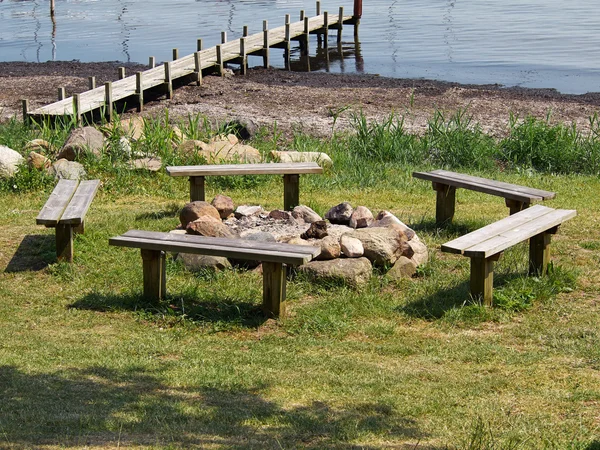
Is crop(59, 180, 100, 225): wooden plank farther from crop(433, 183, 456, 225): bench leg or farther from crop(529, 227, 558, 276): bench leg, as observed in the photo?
crop(529, 227, 558, 276): bench leg

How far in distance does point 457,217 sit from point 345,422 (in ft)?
16.2

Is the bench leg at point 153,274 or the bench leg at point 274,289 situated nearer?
the bench leg at point 274,289

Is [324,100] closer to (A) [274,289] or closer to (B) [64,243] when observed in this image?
(B) [64,243]

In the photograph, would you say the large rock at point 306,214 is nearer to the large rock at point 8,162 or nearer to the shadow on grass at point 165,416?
the shadow on grass at point 165,416

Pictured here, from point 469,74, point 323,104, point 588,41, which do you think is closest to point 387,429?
point 323,104

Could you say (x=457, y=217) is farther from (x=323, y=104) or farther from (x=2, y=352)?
(x=323, y=104)

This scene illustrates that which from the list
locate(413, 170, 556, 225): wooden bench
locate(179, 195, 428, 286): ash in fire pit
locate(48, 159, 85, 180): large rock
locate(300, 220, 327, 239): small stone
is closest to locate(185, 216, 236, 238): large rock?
locate(179, 195, 428, 286): ash in fire pit

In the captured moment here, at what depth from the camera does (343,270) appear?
7027 mm

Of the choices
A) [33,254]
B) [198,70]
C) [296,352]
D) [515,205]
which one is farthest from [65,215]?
[198,70]

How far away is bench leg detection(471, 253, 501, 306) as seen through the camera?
650cm

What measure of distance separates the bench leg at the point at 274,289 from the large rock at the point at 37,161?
5307 millimetres

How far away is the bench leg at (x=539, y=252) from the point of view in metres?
7.16

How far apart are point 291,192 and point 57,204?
242 centimetres

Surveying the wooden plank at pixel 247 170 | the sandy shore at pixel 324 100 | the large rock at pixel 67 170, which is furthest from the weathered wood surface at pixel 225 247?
the sandy shore at pixel 324 100
